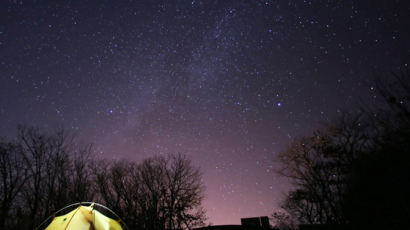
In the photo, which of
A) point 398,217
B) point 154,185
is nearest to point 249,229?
point 398,217

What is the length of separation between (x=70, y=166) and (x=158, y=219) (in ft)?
46.2

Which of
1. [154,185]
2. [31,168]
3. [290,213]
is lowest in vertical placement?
[290,213]

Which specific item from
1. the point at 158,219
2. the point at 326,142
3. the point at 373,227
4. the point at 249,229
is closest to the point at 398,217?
the point at 373,227

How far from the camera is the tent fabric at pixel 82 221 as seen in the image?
858 cm

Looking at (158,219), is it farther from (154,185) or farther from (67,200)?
(67,200)

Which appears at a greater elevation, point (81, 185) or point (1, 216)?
point (81, 185)

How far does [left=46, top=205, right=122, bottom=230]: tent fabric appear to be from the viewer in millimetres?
8578

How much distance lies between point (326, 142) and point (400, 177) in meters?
10.3

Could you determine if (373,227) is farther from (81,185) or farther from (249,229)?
(81,185)

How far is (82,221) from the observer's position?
8.73m

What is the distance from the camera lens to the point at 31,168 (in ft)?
85.1

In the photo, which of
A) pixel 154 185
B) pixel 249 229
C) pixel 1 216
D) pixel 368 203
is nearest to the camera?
pixel 368 203

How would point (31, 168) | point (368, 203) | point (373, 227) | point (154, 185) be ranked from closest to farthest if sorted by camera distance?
point (373, 227), point (368, 203), point (31, 168), point (154, 185)

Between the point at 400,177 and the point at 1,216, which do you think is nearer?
the point at 400,177
